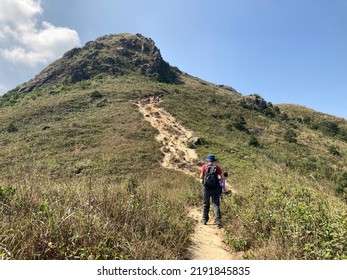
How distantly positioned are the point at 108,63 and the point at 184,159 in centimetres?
5436

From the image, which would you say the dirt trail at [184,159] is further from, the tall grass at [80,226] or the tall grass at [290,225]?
the tall grass at [80,226]

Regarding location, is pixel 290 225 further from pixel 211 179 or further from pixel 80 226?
pixel 211 179

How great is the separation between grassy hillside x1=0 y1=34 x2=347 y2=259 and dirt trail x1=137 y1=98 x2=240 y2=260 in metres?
0.34

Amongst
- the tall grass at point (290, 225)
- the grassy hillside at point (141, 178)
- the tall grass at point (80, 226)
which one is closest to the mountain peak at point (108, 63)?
the grassy hillside at point (141, 178)

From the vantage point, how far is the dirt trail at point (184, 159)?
6.17 metres

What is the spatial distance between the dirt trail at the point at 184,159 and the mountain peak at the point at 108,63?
1049 inches

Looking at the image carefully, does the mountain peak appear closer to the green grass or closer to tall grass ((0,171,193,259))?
the green grass

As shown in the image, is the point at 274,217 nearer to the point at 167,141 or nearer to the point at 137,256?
the point at 137,256

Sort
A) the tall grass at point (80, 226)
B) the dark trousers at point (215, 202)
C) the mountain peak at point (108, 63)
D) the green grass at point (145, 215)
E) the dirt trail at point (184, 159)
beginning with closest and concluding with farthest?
the tall grass at point (80, 226), the green grass at point (145, 215), the dirt trail at point (184, 159), the dark trousers at point (215, 202), the mountain peak at point (108, 63)

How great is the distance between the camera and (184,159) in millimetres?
26453

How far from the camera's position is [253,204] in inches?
285

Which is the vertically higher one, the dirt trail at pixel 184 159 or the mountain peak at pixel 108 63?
the mountain peak at pixel 108 63

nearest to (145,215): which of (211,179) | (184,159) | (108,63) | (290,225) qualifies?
(290,225)

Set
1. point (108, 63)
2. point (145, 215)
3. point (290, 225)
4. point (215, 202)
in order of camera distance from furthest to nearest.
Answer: point (108, 63) < point (215, 202) < point (145, 215) < point (290, 225)
